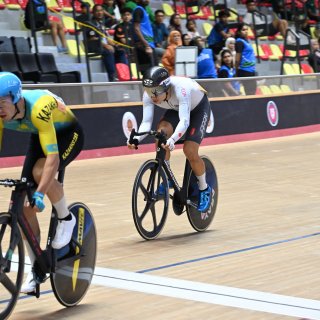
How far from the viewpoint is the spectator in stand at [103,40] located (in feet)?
49.8

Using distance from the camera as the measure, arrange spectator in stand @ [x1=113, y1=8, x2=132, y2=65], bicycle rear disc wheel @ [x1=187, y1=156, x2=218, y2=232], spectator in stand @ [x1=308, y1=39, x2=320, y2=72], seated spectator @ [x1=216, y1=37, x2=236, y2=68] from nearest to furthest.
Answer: bicycle rear disc wheel @ [x1=187, y1=156, x2=218, y2=232], spectator in stand @ [x1=113, y1=8, x2=132, y2=65], seated spectator @ [x1=216, y1=37, x2=236, y2=68], spectator in stand @ [x1=308, y1=39, x2=320, y2=72]

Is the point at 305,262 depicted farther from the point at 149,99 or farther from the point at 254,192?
the point at 254,192

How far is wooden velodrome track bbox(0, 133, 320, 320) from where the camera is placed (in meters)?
4.97

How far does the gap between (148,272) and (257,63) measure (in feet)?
51.6

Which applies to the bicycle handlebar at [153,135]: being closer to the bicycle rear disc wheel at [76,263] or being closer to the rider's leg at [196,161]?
the rider's leg at [196,161]

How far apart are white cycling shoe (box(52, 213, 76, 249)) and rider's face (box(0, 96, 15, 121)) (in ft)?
2.25

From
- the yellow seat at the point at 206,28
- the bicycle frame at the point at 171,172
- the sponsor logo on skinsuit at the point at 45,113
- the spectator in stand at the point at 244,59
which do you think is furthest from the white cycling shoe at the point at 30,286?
the yellow seat at the point at 206,28

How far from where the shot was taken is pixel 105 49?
1533cm

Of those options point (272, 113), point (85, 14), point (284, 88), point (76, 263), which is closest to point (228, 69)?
point (272, 113)

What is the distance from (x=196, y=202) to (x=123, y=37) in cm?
844

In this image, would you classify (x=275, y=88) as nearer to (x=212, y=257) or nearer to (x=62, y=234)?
(x=212, y=257)

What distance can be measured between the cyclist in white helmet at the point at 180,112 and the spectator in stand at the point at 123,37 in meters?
7.94

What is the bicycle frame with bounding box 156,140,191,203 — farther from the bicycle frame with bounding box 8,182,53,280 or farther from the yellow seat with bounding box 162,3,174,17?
the yellow seat with bounding box 162,3,174,17

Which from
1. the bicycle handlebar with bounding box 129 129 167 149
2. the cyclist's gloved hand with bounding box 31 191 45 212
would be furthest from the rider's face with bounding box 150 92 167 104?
the cyclist's gloved hand with bounding box 31 191 45 212
